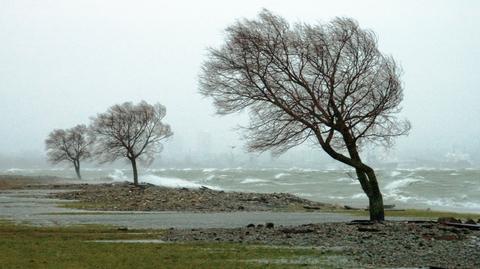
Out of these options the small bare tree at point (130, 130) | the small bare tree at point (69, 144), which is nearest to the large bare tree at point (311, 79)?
the small bare tree at point (130, 130)

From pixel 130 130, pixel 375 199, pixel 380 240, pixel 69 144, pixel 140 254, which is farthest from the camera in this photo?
pixel 69 144

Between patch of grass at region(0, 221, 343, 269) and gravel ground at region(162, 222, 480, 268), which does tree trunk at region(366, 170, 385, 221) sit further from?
patch of grass at region(0, 221, 343, 269)

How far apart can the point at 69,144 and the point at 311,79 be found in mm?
91710

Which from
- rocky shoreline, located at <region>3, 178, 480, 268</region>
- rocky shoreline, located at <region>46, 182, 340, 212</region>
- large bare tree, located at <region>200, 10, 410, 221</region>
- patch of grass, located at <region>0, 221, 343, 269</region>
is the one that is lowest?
patch of grass, located at <region>0, 221, 343, 269</region>

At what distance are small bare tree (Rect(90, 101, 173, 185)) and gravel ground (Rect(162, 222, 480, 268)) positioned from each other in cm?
4742

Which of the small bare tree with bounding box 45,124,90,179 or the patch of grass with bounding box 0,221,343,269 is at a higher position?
the small bare tree with bounding box 45,124,90,179

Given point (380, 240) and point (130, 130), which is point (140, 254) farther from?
point (130, 130)

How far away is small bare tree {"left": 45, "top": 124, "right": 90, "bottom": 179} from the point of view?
111 metres

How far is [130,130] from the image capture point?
2849 inches

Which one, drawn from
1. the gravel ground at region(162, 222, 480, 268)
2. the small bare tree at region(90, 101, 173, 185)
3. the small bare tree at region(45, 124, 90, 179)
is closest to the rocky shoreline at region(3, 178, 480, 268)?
the gravel ground at region(162, 222, 480, 268)

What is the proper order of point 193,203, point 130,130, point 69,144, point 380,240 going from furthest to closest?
1. point 69,144
2. point 130,130
3. point 193,203
4. point 380,240

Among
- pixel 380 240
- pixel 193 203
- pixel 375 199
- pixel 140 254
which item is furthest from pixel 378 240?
pixel 193 203

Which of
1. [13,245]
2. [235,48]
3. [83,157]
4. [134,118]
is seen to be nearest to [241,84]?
[235,48]

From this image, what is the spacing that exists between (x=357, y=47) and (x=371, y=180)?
625 cm
